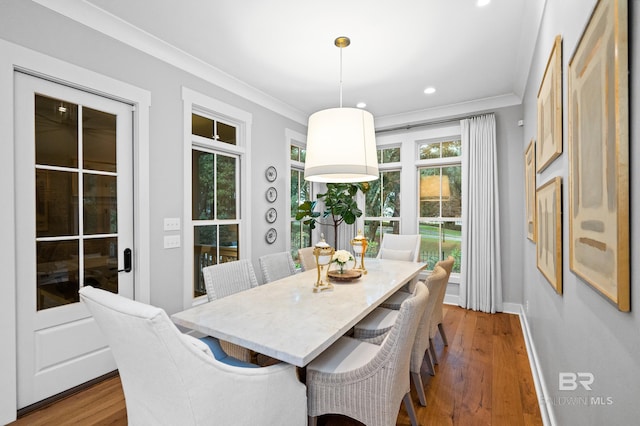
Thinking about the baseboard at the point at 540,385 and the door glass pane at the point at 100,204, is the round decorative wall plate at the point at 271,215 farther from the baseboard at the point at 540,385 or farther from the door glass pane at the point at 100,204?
the baseboard at the point at 540,385

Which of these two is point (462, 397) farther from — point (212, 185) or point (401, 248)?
point (212, 185)

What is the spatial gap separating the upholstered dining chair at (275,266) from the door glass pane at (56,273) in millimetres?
1435

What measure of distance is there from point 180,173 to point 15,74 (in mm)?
1255

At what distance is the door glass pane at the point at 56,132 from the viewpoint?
2.05 m

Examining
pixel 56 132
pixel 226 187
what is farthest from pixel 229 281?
pixel 56 132

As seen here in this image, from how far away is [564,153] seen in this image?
1.50 m

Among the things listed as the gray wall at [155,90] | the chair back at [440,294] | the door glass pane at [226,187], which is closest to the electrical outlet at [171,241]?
the gray wall at [155,90]

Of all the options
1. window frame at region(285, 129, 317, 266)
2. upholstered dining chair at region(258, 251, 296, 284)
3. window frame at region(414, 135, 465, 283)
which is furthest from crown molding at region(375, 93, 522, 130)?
upholstered dining chair at region(258, 251, 296, 284)

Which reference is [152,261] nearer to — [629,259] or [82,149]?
[82,149]

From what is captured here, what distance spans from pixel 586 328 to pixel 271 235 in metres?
3.32

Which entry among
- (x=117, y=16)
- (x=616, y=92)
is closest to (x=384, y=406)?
(x=616, y=92)

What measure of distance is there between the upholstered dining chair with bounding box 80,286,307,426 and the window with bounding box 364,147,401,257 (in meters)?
3.90

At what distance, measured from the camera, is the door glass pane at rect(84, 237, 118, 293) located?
2.29 metres

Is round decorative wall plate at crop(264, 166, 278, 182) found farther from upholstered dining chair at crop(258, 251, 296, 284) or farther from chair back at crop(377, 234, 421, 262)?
chair back at crop(377, 234, 421, 262)
